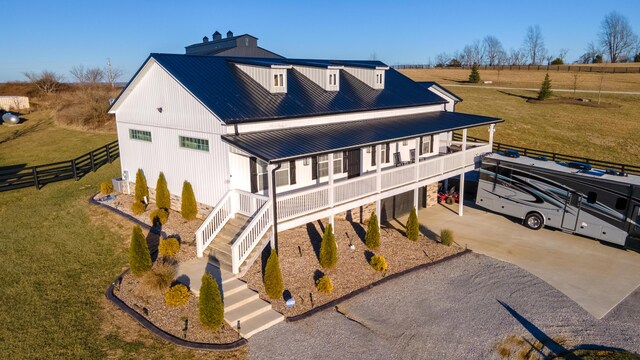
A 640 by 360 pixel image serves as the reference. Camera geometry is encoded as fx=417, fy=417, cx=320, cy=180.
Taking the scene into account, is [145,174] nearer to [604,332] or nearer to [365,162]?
[365,162]

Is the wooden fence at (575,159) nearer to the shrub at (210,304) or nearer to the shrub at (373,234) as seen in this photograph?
the shrub at (373,234)

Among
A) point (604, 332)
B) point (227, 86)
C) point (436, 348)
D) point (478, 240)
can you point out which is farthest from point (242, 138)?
point (604, 332)

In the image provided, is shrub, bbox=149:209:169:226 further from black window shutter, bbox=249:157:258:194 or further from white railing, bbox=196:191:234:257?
black window shutter, bbox=249:157:258:194

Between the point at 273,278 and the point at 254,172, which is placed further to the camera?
the point at 254,172

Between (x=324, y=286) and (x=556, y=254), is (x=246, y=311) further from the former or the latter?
(x=556, y=254)

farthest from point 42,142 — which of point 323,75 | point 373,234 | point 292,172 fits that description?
point 373,234

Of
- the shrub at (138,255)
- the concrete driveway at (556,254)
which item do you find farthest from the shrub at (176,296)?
the concrete driveway at (556,254)

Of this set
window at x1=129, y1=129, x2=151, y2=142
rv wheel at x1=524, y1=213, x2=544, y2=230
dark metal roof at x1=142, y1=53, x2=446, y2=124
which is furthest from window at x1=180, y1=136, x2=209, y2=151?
rv wheel at x1=524, y1=213, x2=544, y2=230

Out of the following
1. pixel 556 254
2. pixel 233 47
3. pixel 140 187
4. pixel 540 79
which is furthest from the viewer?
pixel 540 79
